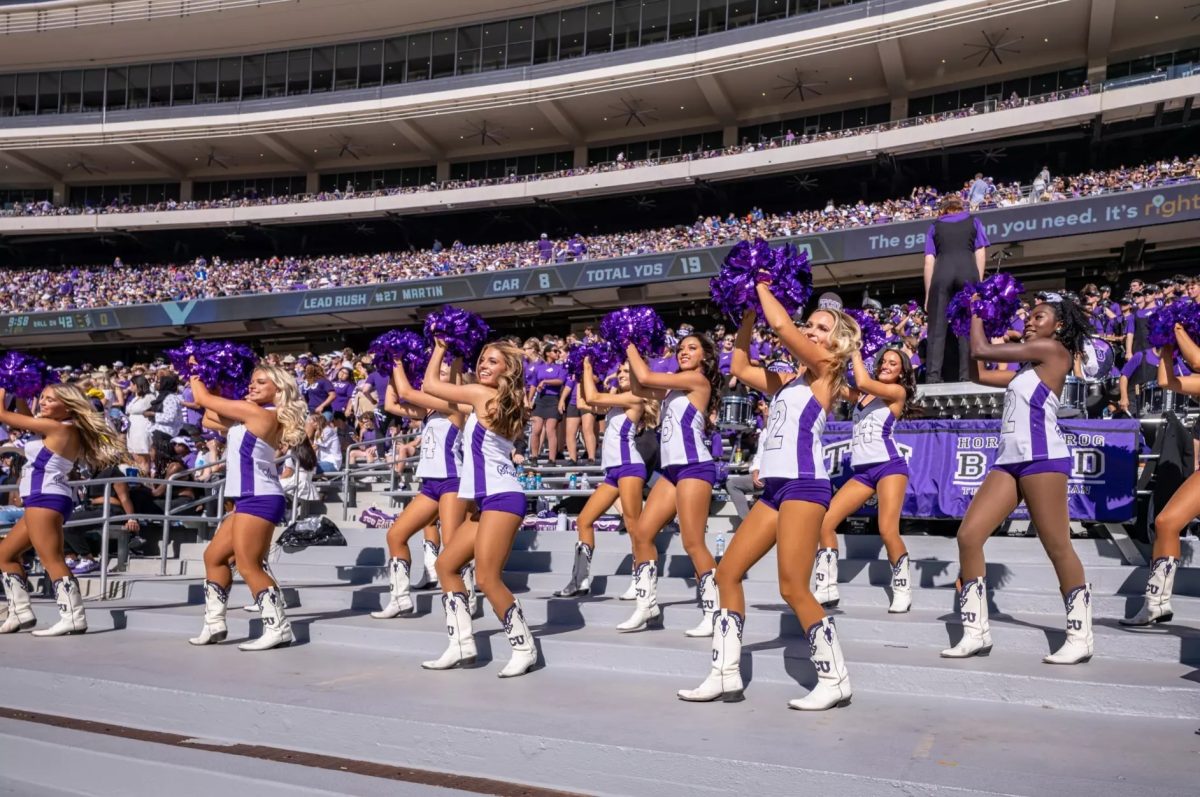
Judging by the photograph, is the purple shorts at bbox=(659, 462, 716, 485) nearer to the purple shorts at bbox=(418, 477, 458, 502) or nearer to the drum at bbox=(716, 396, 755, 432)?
the purple shorts at bbox=(418, 477, 458, 502)

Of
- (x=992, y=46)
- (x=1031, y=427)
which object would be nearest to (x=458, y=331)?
(x=1031, y=427)

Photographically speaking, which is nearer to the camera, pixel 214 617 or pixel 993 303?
pixel 993 303

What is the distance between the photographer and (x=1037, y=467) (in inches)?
219

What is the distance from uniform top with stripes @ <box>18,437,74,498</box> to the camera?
25.6 ft

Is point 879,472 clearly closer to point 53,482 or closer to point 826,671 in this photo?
point 826,671

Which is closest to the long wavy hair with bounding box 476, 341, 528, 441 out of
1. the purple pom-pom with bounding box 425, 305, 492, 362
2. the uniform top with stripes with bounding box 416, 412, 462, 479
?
the purple pom-pom with bounding box 425, 305, 492, 362

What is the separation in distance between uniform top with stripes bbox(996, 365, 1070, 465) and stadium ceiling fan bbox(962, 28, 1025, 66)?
2377cm

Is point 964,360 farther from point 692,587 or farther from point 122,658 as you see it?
point 122,658

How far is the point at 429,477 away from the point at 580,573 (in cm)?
137

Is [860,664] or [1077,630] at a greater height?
[1077,630]

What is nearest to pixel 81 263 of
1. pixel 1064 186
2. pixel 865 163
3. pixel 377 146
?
pixel 377 146

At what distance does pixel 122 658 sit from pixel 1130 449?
7.28 m

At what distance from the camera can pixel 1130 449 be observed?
25.9 ft

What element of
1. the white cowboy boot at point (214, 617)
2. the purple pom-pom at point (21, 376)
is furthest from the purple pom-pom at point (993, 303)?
the purple pom-pom at point (21, 376)
